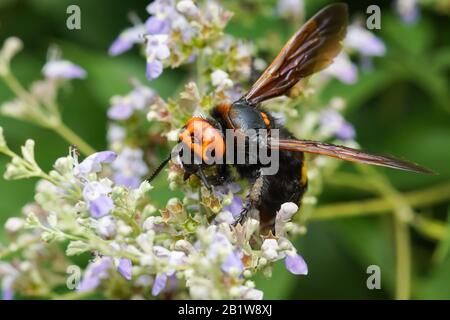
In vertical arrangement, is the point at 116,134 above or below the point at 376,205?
above

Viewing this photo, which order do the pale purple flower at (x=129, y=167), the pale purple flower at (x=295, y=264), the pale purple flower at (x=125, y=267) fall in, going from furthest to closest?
the pale purple flower at (x=129, y=167)
the pale purple flower at (x=295, y=264)
the pale purple flower at (x=125, y=267)

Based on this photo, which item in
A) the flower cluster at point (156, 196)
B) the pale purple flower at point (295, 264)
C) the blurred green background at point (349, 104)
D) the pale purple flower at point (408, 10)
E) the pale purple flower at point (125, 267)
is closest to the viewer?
the flower cluster at point (156, 196)

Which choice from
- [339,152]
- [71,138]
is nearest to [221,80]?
[339,152]

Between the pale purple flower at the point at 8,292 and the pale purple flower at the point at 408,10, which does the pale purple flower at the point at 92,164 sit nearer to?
the pale purple flower at the point at 8,292

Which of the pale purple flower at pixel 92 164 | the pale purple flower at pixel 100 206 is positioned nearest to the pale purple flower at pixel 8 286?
the pale purple flower at pixel 92 164

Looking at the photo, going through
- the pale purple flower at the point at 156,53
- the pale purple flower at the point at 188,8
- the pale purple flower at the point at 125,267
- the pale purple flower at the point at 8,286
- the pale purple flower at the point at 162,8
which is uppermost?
the pale purple flower at the point at 162,8

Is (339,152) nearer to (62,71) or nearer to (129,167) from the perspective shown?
(129,167)
